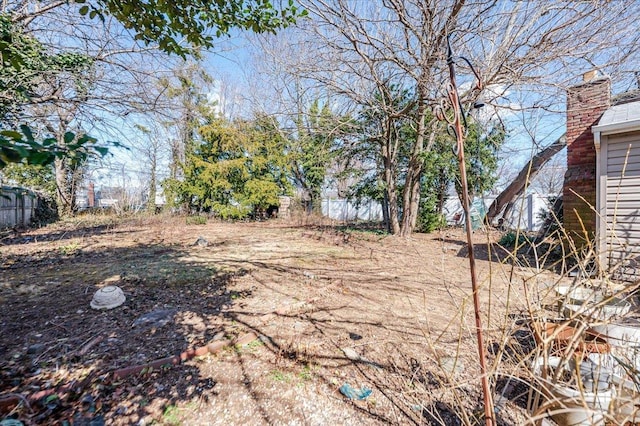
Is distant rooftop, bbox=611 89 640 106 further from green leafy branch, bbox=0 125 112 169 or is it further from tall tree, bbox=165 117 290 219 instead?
tall tree, bbox=165 117 290 219

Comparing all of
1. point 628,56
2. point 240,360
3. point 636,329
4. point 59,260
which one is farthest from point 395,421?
point 628,56

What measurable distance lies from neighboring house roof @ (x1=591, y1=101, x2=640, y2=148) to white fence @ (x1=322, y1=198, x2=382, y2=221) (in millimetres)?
8888

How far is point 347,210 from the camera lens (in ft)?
47.0

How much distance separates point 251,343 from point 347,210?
480 inches

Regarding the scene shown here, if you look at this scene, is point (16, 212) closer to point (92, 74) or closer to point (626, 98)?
point (92, 74)

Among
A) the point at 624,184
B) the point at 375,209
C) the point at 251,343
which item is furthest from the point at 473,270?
the point at 375,209

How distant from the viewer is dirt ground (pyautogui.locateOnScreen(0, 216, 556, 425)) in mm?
1632

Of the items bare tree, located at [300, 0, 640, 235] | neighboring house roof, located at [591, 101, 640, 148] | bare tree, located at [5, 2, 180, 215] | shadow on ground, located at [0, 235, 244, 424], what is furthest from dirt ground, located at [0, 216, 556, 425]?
bare tree, located at [300, 0, 640, 235]

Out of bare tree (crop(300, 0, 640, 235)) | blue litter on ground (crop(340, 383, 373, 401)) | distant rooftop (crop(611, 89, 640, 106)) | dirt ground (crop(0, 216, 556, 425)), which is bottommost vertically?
blue litter on ground (crop(340, 383, 373, 401))

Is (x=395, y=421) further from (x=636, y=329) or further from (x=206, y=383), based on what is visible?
(x=636, y=329)

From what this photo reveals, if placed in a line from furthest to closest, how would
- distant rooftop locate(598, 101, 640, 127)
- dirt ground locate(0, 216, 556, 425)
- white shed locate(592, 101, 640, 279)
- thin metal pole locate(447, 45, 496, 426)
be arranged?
1. distant rooftop locate(598, 101, 640, 127)
2. white shed locate(592, 101, 640, 279)
3. dirt ground locate(0, 216, 556, 425)
4. thin metal pole locate(447, 45, 496, 426)

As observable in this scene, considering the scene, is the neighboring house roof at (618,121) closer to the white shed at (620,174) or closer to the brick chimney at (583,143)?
the white shed at (620,174)

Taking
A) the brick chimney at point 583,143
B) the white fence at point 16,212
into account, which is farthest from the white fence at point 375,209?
the white fence at point 16,212

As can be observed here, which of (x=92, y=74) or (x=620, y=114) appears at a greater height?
(x=92, y=74)
